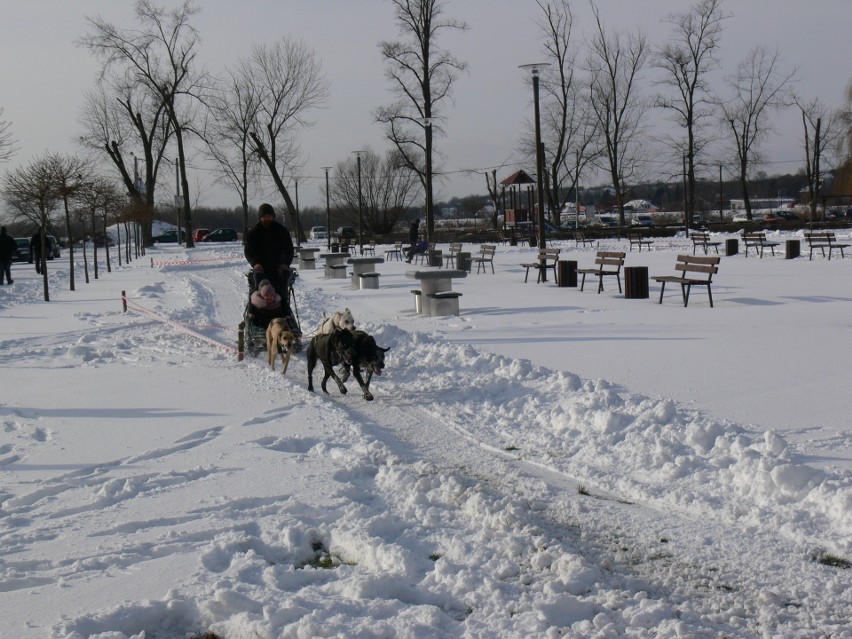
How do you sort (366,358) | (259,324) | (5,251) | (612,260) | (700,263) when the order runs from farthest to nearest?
(5,251), (612,260), (700,263), (259,324), (366,358)

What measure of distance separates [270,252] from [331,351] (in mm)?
3391

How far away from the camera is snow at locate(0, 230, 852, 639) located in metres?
4.16

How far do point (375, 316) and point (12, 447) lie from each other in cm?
930

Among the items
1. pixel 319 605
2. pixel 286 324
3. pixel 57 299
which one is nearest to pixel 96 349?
pixel 286 324

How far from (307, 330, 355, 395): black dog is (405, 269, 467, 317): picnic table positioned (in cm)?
641

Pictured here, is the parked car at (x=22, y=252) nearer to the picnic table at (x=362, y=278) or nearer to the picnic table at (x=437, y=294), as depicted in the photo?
the picnic table at (x=362, y=278)

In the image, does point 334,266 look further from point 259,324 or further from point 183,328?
point 259,324

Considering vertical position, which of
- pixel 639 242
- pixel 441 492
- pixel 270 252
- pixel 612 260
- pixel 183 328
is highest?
pixel 270 252

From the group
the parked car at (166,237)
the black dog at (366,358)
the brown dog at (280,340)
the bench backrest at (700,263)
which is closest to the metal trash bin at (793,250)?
the bench backrest at (700,263)

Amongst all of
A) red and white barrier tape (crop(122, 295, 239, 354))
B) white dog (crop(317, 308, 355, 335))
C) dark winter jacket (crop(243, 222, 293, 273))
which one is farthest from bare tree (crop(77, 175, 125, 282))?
white dog (crop(317, 308, 355, 335))

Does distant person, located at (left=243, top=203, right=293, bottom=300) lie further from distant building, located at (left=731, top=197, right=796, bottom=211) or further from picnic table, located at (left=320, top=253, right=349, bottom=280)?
distant building, located at (left=731, top=197, right=796, bottom=211)

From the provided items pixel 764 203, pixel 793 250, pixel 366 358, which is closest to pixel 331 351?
pixel 366 358

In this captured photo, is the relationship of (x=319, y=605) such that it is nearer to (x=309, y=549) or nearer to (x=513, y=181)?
(x=309, y=549)

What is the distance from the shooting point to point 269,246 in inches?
475
